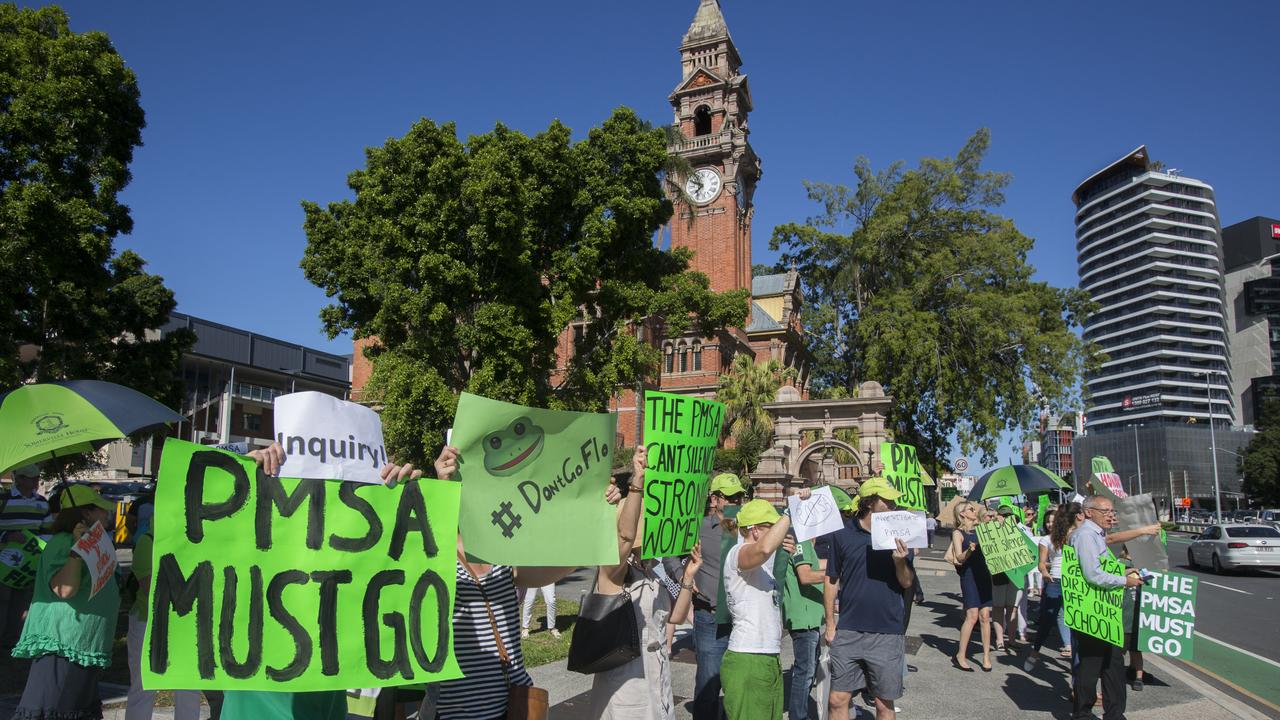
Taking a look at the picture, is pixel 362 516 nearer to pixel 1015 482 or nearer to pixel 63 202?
pixel 1015 482

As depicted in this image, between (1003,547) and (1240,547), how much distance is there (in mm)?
16048

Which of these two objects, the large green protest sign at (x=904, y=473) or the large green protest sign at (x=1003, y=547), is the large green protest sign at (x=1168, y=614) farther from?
the large green protest sign at (x=904, y=473)

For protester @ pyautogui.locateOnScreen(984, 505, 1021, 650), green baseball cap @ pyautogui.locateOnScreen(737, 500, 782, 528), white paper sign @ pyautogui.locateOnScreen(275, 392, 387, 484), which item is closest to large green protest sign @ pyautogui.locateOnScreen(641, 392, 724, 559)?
green baseball cap @ pyautogui.locateOnScreen(737, 500, 782, 528)

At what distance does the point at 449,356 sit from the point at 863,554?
14755 millimetres

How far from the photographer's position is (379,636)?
11.1ft

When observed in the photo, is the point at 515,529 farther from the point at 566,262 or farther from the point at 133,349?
the point at 566,262

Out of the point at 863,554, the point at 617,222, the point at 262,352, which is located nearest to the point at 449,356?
the point at 617,222

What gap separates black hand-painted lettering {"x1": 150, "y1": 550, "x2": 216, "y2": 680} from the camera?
120 inches

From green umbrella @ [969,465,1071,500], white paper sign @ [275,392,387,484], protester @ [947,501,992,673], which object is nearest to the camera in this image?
white paper sign @ [275,392,387,484]

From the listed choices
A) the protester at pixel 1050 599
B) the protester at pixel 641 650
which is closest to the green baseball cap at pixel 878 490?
the protester at pixel 641 650

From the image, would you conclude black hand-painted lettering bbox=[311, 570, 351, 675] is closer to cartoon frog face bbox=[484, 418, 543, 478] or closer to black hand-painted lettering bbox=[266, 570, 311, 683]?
black hand-painted lettering bbox=[266, 570, 311, 683]

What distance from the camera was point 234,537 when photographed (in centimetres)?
324

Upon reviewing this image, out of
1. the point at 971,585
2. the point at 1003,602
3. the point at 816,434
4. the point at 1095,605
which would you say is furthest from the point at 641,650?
the point at 816,434

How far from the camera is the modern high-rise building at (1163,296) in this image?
131875 millimetres
